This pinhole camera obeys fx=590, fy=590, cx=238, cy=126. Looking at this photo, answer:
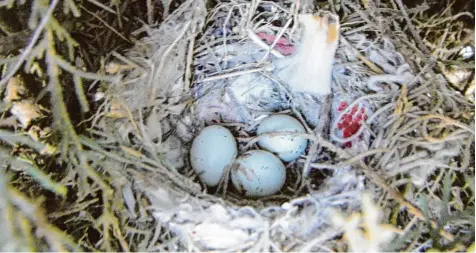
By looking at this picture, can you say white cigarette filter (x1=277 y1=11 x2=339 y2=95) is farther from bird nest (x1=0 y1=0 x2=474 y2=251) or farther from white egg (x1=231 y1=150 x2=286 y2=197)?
white egg (x1=231 y1=150 x2=286 y2=197)

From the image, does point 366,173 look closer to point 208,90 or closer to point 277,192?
point 277,192

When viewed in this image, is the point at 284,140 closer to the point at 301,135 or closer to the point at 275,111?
the point at 301,135

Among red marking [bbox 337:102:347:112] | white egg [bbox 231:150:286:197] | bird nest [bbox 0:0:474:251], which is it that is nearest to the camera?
bird nest [bbox 0:0:474:251]

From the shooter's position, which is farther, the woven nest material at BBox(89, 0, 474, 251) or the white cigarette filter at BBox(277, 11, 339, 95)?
the white cigarette filter at BBox(277, 11, 339, 95)

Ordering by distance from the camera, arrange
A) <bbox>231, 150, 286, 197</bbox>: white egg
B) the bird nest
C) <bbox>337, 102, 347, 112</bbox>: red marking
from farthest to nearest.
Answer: <bbox>337, 102, 347, 112</bbox>: red marking < <bbox>231, 150, 286, 197</bbox>: white egg < the bird nest

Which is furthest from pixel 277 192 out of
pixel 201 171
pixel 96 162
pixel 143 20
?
pixel 143 20

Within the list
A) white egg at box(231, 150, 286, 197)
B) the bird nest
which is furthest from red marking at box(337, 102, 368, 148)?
white egg at box(231, 150, 286, 197)

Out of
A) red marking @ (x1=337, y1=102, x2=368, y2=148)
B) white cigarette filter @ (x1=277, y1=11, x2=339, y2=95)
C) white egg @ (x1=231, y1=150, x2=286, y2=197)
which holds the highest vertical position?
white cigarette filter @ (x1=277, y1=11, x2=339, y2=95)

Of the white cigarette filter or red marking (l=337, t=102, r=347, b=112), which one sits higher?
the white cigarette filter
